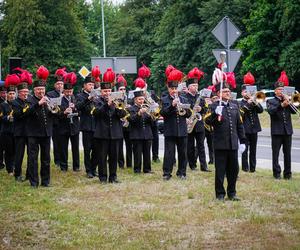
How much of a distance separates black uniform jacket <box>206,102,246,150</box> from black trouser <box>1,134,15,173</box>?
5.85m

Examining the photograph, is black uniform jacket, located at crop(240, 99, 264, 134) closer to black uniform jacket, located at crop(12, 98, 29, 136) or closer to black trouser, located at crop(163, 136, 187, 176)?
black trouser, located at crop(163, 136, 187, 176)

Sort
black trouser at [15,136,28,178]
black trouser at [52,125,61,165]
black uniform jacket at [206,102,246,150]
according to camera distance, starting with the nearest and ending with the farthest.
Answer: black uniform jacket at [206,102,246,150]
black trouser at [15,136,28,178]
black trouser at [52,125,61,165]

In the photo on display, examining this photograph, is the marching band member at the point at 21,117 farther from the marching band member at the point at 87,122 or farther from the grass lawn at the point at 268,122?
the grass lawn at the point at 268,122

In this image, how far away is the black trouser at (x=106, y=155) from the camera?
42.4 feet

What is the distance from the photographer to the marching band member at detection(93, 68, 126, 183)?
12.7 metres

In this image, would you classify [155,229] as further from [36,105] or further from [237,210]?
[36,105]

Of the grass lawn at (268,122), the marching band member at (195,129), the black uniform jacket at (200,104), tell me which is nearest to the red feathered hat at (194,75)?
the marching band member at (195,129)

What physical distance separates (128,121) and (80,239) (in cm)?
669

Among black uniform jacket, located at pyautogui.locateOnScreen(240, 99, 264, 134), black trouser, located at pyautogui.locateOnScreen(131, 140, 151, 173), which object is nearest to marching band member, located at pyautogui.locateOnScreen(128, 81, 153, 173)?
black trouser, located at pyautogui.locateOnScreen(131, 140, 151, 173)

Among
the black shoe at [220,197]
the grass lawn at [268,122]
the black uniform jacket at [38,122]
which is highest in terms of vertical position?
the black uniform jacket at [38,122]

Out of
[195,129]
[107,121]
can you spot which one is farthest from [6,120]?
[195,129]

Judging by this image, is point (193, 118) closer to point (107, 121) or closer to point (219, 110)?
point (107, 121)

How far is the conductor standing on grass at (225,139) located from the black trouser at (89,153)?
4298 millimetres

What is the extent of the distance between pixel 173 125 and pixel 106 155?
1.61 m
